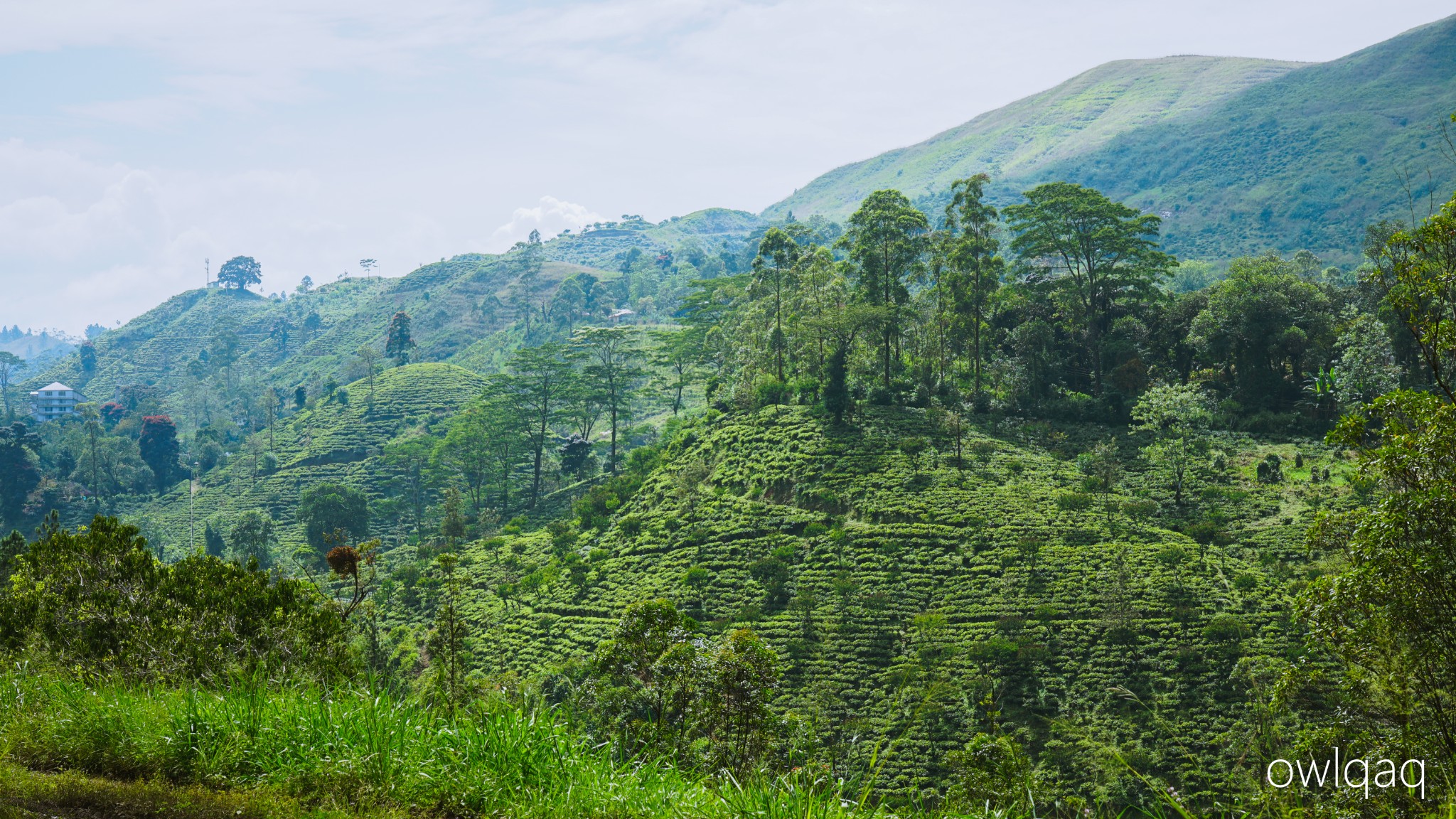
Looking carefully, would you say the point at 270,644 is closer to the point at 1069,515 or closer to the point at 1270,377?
the point at 1069,515

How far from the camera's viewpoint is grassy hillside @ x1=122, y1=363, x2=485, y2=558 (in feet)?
211

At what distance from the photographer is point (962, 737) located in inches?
893

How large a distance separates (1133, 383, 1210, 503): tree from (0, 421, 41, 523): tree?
76459 mm

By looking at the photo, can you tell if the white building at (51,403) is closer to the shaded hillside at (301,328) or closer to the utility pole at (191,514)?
the shaded hillside at (301,328)

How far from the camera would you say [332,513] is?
55125 mm

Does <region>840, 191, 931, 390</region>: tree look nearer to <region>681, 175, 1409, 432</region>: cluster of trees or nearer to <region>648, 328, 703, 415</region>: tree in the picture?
<region>681, 175, 1409, 432</region>: cluster of trees

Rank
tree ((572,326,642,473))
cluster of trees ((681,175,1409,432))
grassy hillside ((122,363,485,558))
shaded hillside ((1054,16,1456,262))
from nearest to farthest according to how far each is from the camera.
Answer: cluster of trees ((681,175,1409,432)) < tree ((572,326,642,473)) < grassy hillside ((122,363,485,558)) < shaded hillside ((1054,16,1456,262))

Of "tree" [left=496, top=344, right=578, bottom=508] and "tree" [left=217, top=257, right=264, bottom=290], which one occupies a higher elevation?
"tree" [left=217, top=257, right=264, bottom=290]

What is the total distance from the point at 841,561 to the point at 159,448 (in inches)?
2707

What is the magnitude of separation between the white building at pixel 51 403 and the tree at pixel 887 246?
10757cm

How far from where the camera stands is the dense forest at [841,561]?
479cm

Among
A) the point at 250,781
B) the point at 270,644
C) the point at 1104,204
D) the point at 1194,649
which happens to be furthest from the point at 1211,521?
the point at 250,781

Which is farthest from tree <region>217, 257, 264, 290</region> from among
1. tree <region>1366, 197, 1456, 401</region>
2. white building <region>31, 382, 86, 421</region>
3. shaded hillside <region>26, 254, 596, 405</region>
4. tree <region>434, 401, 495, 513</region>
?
tree <region>1366, 197, 1456, 401</region>

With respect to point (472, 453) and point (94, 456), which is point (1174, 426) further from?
point (94, 456)
